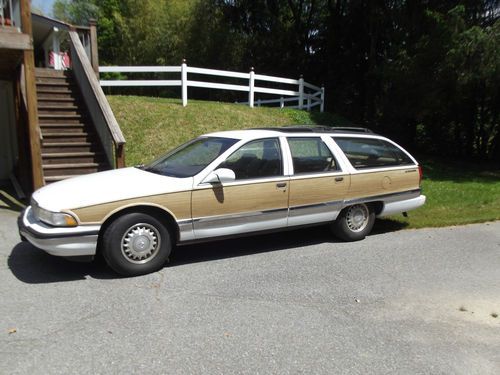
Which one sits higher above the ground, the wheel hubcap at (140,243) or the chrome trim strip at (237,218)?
the chrome trim strip at (237,218)

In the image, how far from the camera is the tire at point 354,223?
660cm

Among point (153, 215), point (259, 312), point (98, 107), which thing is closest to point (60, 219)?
point (153, 215)

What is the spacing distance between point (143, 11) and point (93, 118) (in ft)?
72.6

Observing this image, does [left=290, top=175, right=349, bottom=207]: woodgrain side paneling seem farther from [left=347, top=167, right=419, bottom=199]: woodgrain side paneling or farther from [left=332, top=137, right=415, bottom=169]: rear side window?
[left=332, top=137, right=415, bottom=169]: rear side window

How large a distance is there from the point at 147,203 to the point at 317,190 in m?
2.33

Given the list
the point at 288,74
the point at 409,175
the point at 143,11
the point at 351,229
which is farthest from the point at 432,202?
the point at 143,11

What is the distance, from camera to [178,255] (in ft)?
19.5

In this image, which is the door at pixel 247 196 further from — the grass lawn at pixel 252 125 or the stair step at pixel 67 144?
the stair step at pixel 67 144

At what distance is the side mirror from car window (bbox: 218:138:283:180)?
8.0 inches

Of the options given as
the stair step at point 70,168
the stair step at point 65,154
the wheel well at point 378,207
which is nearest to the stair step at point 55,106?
the stair step at point 65,154

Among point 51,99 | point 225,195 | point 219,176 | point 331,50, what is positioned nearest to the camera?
point 219,176

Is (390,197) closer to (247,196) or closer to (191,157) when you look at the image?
(247,196)

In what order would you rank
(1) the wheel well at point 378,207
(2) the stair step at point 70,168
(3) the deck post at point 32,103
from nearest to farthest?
(1) the wheel well at point 378,207 < (3) the deck post at point 32,103 < (2) the stair step at point 70,168

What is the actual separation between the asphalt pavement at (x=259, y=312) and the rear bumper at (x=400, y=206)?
81 centimetres
